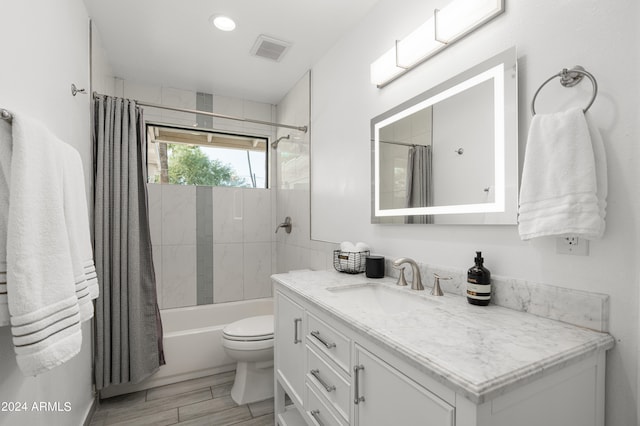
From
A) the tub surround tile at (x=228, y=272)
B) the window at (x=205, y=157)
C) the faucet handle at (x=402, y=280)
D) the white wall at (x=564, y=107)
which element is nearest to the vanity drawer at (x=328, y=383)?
the faucet handle at (x=402, y=280)

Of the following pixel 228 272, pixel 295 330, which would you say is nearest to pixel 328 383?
pixel 295 330

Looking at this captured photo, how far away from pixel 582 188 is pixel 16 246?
1.51m

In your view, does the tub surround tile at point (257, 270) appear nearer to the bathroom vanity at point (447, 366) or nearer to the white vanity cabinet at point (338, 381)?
the white vanity cabinet at point (338, 381)

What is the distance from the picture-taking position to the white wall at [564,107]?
80 centimetres

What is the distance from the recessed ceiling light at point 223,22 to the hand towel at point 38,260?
136cm

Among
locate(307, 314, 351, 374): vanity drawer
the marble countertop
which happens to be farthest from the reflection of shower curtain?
locate(307, 314, 351, 374): vanity drawer

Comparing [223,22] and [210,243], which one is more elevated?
[223,22]

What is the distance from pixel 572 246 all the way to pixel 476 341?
0.43 m

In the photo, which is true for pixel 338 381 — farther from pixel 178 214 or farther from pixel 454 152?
pixel 178 214

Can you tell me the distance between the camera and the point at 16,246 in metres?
0.81

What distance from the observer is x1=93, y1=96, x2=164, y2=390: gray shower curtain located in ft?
6.43

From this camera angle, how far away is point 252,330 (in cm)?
217

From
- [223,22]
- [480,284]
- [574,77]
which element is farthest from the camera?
[223,22]

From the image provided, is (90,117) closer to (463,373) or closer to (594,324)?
(463,373)
